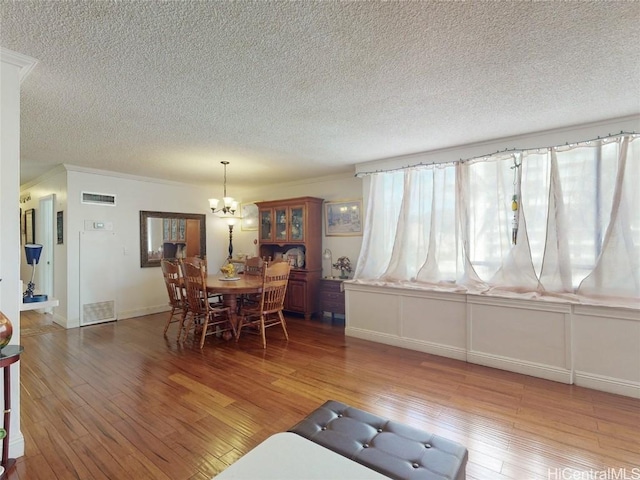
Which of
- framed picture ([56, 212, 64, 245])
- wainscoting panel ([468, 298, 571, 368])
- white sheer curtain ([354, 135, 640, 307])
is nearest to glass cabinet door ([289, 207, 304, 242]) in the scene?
white sheer curtain ([354, 135, 640, 307])

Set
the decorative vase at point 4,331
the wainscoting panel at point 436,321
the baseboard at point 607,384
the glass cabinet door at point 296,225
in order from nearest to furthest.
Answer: the decorative vase at point 4,331 → the baseboard at point 607,384 → the wainscoting panel at point 436,321 → the glass cabinet door at point 296,225

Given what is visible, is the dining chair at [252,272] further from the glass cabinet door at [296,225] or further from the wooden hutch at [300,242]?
the glass cabinet door at [296,225]

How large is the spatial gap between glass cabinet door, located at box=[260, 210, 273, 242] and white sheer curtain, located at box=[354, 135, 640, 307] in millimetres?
2095

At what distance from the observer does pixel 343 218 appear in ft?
16.8

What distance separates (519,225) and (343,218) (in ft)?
8.29

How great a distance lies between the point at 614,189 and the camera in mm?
2770

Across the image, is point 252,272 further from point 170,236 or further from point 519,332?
point 519,332

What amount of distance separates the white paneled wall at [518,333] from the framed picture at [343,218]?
1.24 metres

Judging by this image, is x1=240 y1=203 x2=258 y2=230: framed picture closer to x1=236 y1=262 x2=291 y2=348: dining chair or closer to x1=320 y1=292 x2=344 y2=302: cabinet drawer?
x1=320 y1=292 x2=344 y2=302: cabinet drawer

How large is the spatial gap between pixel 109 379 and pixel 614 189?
190 inches

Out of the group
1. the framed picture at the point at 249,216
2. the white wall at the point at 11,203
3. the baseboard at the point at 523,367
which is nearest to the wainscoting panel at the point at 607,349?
the baseboard at the point at 523,367

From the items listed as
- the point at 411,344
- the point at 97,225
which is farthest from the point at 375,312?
the point at 97,225

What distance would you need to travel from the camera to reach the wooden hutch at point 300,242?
509cm

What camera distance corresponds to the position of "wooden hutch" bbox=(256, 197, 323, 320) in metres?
5.09
